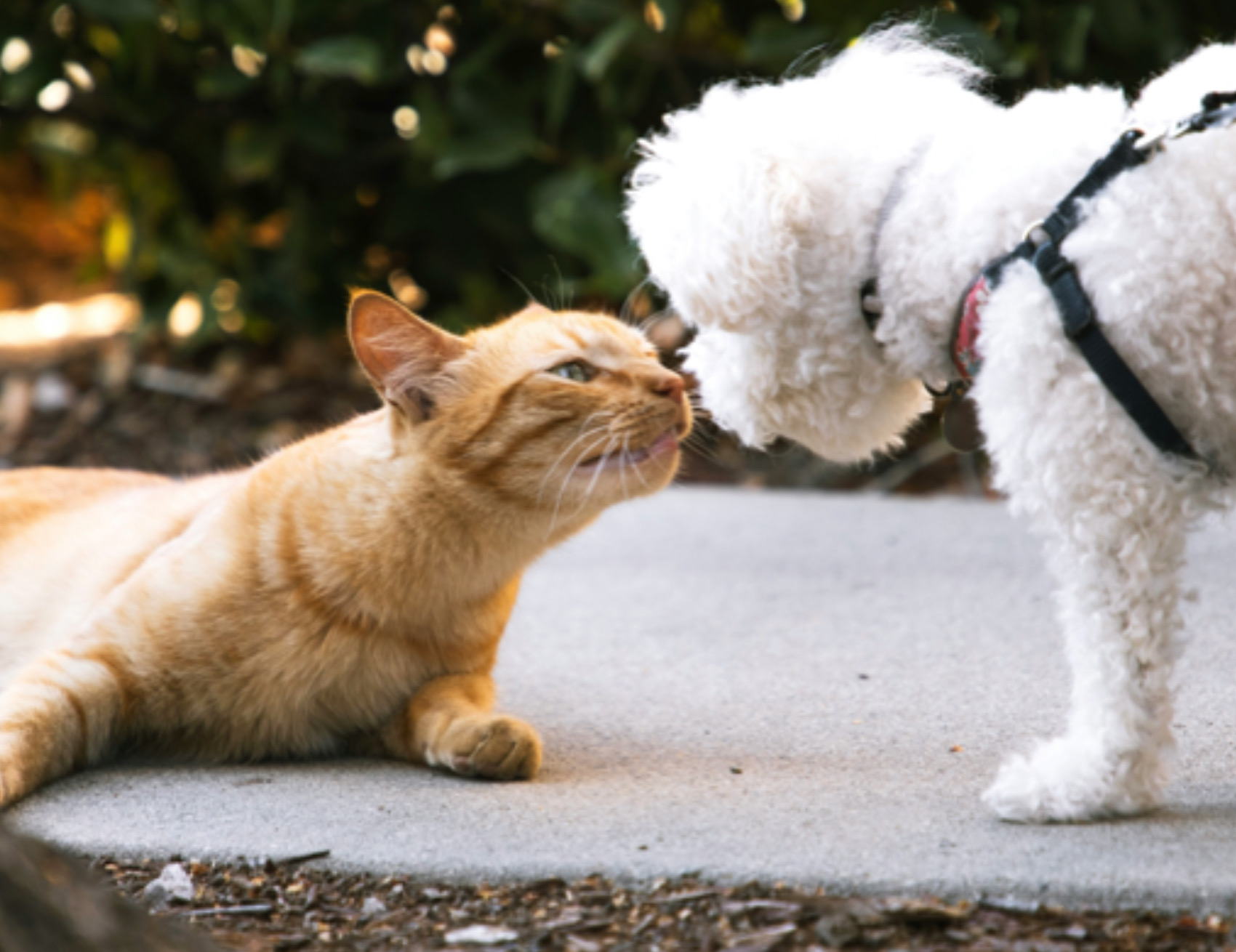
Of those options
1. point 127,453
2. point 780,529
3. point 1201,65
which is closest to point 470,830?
point 1201,65

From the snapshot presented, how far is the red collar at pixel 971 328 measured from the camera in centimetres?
173

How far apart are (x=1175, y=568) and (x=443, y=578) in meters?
1.06

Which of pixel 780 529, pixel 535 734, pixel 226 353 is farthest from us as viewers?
pixel 226 353

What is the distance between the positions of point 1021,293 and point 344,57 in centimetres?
321

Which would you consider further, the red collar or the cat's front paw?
the cat's front paw

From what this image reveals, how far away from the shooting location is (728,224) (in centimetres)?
180

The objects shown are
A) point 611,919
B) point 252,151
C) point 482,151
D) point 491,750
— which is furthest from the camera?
point 252,151

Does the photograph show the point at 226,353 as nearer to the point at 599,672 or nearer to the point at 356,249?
the point at 356,249

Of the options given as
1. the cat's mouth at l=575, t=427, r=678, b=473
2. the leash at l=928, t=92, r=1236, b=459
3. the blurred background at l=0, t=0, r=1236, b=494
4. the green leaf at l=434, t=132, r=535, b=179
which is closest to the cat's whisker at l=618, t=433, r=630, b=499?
the cat's mouth at l=575, t=427, r=678, b=473

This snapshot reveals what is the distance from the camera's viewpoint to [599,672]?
265 centimetres

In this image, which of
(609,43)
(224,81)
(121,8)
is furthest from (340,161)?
(609,43)

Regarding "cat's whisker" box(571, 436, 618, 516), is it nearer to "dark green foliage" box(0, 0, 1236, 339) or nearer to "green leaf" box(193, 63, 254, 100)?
"dark green foliage" box(0, 0, 1236, 339)

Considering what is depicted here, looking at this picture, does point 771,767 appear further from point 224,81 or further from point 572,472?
point 224,81

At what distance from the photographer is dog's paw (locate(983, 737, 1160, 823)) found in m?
1.68
